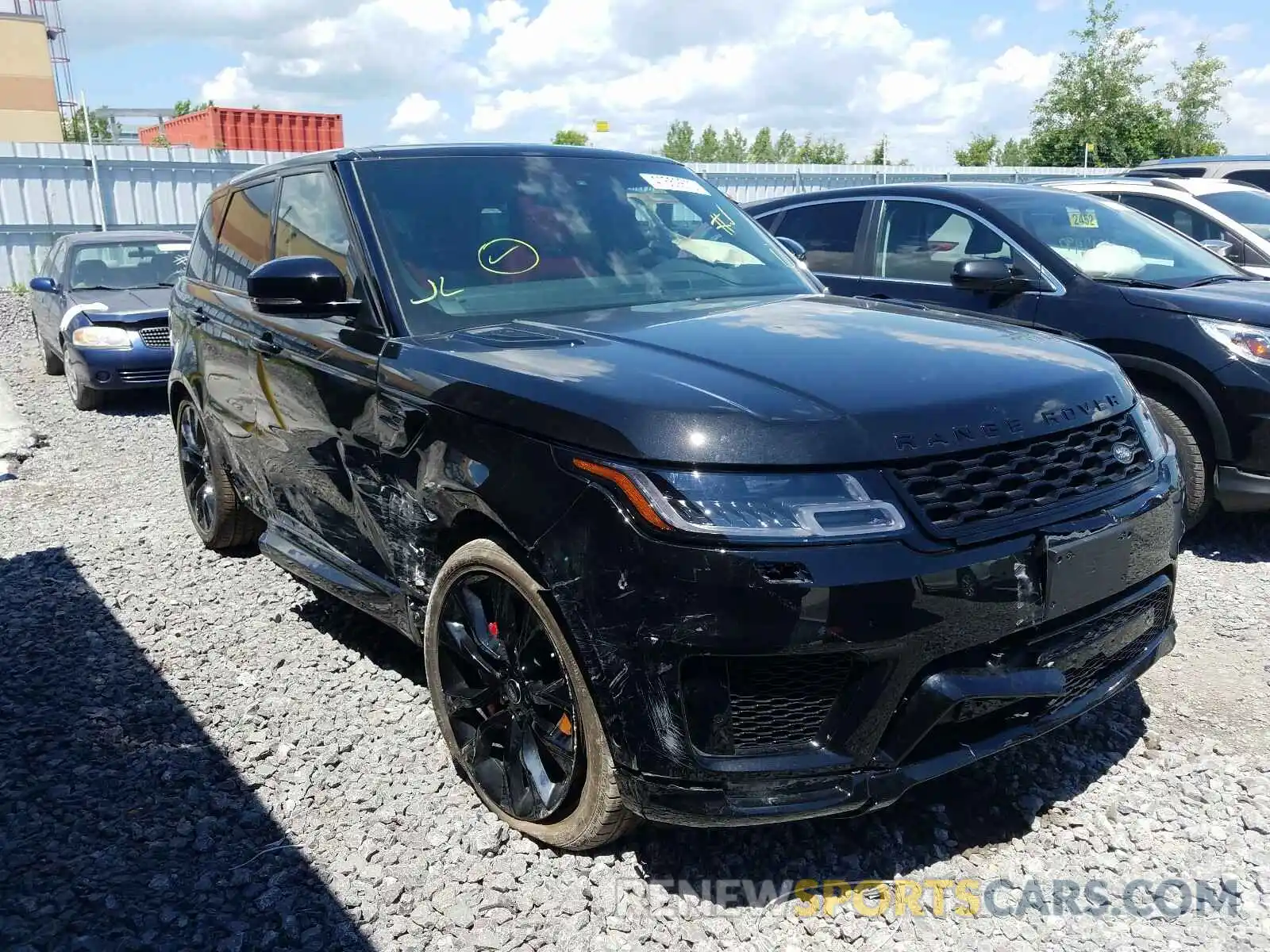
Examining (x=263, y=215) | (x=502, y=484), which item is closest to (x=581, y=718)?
(x=502, y=484)

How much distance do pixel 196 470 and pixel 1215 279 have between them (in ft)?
18.2

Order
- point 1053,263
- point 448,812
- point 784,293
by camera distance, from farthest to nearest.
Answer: point 1053,263 → point 784,293 → point 448,812

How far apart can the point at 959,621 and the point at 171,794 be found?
2351 millimetres

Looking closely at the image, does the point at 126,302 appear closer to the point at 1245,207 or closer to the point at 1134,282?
the point at 1134,282

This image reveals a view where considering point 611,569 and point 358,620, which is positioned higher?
point 611,569

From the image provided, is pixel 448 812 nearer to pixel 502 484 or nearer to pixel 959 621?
pixel 502 484

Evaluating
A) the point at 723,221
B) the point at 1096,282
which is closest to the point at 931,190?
the point at 1096,282

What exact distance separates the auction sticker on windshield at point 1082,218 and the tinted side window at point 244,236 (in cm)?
433

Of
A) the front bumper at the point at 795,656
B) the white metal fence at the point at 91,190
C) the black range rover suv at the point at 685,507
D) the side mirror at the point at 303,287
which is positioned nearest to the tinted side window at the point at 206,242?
the black range rover suv at the point at 685,507

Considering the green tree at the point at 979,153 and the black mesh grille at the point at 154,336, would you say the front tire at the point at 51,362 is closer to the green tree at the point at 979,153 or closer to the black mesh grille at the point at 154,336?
the black mesh grille at the point at 154,336

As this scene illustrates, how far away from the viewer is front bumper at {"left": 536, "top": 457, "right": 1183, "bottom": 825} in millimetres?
2100

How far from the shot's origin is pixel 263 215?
165 inches

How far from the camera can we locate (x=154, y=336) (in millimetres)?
9156

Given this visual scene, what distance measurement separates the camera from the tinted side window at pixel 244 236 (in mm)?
4180
